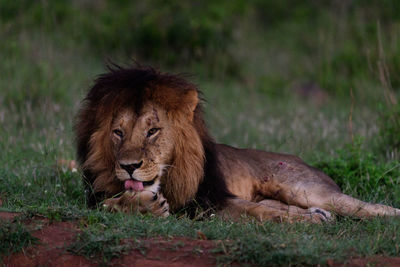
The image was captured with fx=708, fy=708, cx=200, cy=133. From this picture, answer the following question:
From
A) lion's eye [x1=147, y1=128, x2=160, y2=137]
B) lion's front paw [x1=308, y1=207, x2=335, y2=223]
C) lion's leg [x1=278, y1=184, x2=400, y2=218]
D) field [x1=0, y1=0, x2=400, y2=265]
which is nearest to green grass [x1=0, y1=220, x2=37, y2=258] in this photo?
field [x1=0, y1=0, x2=400, y2=265]

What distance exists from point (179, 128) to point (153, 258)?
114cm

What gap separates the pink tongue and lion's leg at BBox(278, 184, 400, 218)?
4.31 ft

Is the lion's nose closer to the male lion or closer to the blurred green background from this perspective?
the male lion

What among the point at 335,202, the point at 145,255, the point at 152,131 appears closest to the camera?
the point at 145,255

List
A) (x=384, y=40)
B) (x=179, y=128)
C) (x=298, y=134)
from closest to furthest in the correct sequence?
(x=179, y=128) < (x=298, y=134) < (x=384, y=40)

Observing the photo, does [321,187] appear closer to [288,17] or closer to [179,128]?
[179,128]

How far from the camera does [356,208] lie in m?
4.70

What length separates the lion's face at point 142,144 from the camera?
13.4 feet

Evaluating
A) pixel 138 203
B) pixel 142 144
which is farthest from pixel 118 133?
pixel 138 203

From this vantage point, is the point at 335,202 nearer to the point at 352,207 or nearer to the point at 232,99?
the point at 352,207

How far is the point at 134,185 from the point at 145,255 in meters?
0.75

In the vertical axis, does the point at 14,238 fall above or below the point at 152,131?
below

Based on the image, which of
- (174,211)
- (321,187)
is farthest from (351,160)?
(174,211)

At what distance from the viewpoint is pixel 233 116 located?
326 inches
